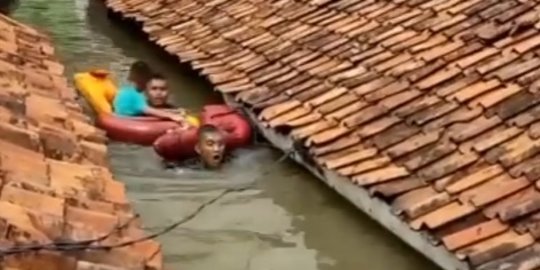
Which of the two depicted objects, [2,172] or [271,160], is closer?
[2,172]

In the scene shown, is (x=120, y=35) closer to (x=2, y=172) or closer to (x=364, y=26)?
(x=364, y=26)

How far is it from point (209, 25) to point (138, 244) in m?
6.71

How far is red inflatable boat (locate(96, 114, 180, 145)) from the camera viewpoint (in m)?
10.7

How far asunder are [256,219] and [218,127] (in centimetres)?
152

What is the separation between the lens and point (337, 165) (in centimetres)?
853

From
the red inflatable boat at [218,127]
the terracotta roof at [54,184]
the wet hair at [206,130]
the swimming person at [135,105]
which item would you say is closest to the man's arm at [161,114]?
the swimming person at [135,105]

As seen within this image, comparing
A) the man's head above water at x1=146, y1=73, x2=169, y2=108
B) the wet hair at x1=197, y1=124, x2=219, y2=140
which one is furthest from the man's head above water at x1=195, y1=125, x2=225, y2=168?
the man's head above water at x1=146, y1=73, x2=169, y2=108

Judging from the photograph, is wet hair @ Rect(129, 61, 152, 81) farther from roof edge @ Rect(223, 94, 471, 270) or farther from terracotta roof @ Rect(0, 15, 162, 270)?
terracotta roof @ Rect(0, 15, 162, 270)

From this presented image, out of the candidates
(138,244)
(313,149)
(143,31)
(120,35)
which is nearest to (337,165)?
(313,149)

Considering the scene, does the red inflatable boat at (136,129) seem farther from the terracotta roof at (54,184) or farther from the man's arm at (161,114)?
the terracotta roof at (54,184)

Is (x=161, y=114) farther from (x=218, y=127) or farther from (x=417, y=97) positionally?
(x=417, y=97)

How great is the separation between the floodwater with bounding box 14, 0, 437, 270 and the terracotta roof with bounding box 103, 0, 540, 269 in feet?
1.67

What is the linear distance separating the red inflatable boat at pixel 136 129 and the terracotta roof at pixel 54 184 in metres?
2.07

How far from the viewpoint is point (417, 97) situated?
8805mm
